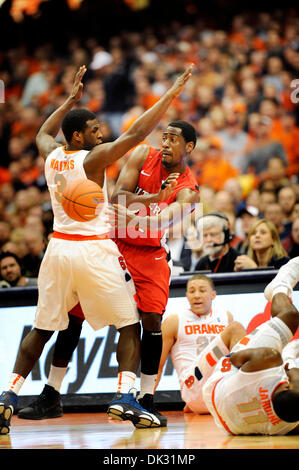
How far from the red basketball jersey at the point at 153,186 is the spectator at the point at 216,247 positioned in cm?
189

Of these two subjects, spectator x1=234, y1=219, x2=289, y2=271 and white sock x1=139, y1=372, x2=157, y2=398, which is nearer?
white sock x1=139, y1=372, x2=157, y2=398

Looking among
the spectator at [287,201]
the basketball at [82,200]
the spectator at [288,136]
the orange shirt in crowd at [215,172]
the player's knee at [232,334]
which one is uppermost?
the spectator at [288,136]

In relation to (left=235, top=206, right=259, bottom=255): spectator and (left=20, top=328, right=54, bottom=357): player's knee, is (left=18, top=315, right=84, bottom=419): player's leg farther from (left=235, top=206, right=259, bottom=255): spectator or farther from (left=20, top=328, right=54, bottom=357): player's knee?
(left=235, top=206, right=259, bottom=255): spectator

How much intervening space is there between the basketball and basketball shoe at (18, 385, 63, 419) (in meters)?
1.22

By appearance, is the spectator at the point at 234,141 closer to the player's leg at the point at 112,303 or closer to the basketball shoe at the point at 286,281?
the player's leg at the point at 112,303

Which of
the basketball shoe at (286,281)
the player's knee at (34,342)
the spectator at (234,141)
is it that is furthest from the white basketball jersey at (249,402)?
the spectator at (234,141)

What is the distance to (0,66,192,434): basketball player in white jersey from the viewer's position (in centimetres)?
398

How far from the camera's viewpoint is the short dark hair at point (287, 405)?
319 cm

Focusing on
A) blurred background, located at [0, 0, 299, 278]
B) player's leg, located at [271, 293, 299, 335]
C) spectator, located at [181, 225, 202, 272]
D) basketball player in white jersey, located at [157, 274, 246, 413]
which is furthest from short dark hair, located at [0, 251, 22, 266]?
player's leg, located at [271, 293, 299, 335]

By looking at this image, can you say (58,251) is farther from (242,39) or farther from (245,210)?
(242,39)

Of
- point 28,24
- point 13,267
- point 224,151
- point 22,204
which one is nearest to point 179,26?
point 28,24

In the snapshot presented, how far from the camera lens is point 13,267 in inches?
273

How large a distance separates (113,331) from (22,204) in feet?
16.1
